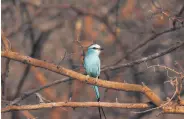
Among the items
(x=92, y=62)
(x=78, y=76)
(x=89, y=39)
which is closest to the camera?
(x=78, y=76)

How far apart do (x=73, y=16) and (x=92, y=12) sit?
2.58ft

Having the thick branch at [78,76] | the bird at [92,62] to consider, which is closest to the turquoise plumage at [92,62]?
the bird at [92,62]

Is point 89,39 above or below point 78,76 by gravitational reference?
above

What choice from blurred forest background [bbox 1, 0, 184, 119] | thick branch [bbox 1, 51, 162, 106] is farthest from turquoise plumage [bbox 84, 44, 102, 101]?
blurred forest background [bbox 1, 0, 184, 119]

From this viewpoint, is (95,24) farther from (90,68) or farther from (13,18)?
(90,68)

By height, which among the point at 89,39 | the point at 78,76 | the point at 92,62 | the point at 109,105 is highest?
the point at 89,39

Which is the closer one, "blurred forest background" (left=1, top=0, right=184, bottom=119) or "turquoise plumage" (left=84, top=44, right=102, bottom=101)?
"turquoise plumage" (left=84, top=44, right=102, bottom=101)

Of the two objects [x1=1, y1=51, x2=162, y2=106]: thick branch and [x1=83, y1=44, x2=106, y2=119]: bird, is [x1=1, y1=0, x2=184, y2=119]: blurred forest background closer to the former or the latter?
[x1=83, y1=44, x2=106, y2=119]: bird

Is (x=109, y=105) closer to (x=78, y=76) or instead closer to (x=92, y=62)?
(x=78, y=76)

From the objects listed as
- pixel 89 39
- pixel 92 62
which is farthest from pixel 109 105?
pixel 89 39

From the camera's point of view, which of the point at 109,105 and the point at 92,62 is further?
the point at 92,62

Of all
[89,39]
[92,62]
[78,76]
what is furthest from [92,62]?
[89,39]

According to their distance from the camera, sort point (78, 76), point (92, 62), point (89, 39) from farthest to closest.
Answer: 1. point (89, 39)
2. point (92, 62)
3. point (78, 76)

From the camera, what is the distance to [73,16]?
9.26 m
